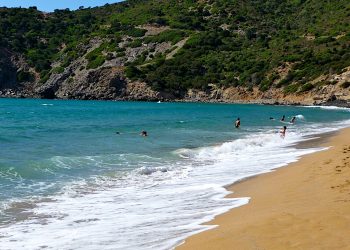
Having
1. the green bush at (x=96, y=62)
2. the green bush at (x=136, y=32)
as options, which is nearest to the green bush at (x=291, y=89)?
the green bush at (x=96, y=62)

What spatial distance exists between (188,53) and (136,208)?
98238 millimetres

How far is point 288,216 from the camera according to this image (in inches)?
343

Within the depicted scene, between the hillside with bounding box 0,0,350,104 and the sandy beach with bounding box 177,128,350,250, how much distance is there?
7108cm

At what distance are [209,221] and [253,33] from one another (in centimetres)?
10703

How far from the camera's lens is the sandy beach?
23.9 feet

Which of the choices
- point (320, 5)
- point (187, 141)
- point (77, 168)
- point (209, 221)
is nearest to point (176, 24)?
point (320, 5)

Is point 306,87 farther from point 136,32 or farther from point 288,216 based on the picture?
point 288,216

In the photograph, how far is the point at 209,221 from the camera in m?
9.26

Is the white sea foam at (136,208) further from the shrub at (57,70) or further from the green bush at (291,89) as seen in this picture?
the shrub at (57,70)

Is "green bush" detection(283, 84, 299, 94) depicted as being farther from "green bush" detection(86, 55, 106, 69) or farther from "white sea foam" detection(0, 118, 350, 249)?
"white sea foam" detection(0, 118, 350, 249)

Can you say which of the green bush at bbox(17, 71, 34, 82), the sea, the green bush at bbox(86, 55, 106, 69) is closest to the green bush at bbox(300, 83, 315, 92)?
the green bush at bbox(86, 55, 106, 69)

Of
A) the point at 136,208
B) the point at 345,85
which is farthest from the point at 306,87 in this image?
the point at 136,208

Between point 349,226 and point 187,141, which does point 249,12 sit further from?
point 349,226

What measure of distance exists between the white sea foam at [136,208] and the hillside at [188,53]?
2717 inches
